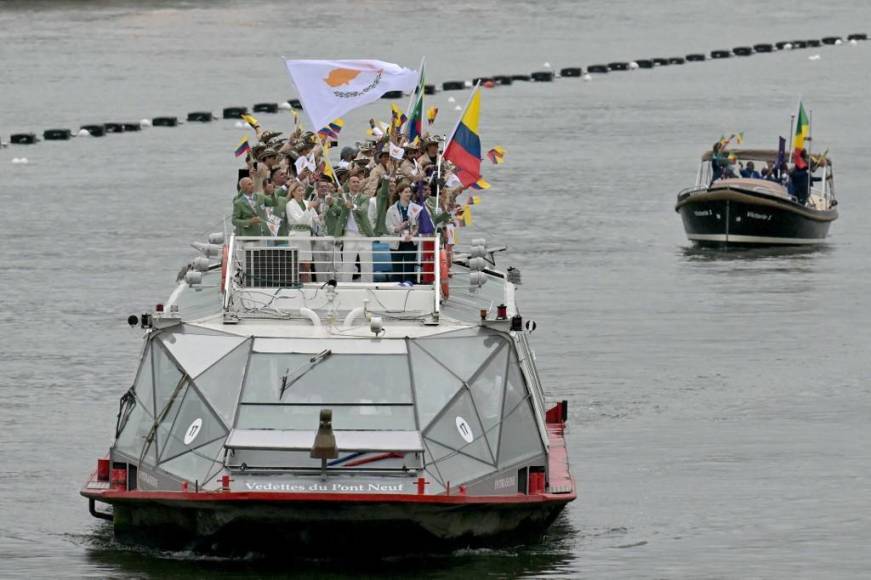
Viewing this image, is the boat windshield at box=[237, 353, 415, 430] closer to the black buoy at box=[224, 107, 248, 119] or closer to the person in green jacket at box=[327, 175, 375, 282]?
the person in green jacket at box=[327, 175, 375, 282]

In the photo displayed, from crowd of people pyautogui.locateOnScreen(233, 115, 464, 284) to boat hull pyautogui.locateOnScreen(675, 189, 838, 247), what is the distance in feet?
108

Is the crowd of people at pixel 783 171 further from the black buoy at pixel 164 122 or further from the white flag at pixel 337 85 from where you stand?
the black buoy at pixel 164 122

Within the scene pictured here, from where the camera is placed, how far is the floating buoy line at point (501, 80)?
95.9m

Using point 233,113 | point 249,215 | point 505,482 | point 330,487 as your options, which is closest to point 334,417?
point 330,487

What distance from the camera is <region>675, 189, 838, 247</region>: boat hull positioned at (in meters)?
65.8

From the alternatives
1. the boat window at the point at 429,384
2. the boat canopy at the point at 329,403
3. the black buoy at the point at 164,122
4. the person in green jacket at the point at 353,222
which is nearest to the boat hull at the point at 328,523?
the boat canopy at the point at 329,403

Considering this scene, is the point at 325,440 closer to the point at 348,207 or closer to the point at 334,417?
the point at 334,417

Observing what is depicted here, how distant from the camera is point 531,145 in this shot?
93188 mm

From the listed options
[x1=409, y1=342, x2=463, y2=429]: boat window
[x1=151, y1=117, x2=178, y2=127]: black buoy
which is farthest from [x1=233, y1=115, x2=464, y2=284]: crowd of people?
[x1=151, y1=117, x2=178, y2=127]: black buoy

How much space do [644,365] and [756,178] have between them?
2407 centimetres

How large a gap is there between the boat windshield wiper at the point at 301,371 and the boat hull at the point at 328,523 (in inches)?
71.0

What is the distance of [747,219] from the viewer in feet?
217

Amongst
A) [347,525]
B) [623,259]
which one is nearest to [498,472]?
[347,525]

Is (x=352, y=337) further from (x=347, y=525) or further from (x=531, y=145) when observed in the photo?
(x=531, y=145)
